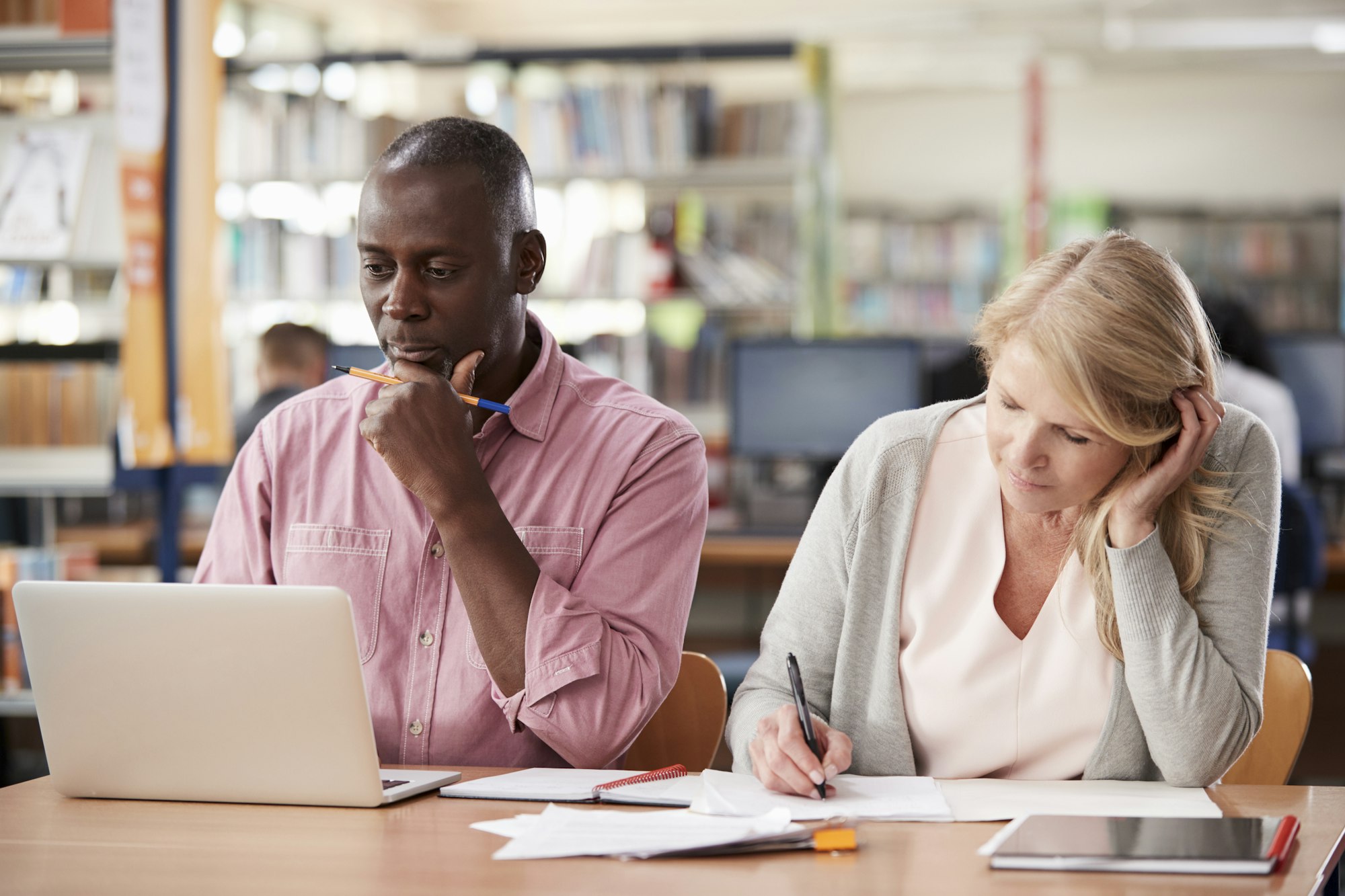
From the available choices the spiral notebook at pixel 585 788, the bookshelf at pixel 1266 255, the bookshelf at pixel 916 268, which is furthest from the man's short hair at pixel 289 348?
the bookshelf at pixel 1266 255

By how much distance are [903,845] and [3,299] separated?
2936mm

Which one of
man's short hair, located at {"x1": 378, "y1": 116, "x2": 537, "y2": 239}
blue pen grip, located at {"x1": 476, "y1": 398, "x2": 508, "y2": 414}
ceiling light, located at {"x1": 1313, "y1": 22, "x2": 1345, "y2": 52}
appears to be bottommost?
blue pen grip, located at {"x1": 476, "y1": 398, "x2": 508, "y2": 414}

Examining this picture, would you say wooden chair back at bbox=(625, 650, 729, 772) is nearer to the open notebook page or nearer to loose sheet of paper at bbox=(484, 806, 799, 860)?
the open notebook page

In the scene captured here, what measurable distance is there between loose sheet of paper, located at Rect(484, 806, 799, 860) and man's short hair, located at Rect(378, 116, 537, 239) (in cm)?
66

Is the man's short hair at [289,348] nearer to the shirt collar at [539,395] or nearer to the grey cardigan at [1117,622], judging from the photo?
the shirt collar at [539,395]

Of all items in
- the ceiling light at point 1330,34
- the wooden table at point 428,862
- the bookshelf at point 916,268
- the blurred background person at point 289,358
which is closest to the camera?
the wooden table at point 428,862

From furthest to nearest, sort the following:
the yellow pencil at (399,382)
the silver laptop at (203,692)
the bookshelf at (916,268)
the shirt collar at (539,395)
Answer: the bookshelf at (916,268) < the shirt collar at (539,395) < the yellow pencil at (399,382) < the silver laptop at (203,692)

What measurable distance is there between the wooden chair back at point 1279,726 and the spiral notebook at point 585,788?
67 centimetres

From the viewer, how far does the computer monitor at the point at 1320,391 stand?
4.43 m

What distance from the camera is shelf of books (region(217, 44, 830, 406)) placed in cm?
488

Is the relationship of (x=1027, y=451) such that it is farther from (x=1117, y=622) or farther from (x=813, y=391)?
(x=813, y=391)

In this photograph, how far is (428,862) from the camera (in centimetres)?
102

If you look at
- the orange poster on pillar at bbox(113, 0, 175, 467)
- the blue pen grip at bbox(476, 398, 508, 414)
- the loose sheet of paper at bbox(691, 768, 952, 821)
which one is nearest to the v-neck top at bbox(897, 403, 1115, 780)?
the loose sheet of paper at bbox(691, 768, 952, 821)

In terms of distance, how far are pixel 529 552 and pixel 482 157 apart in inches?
16.9
